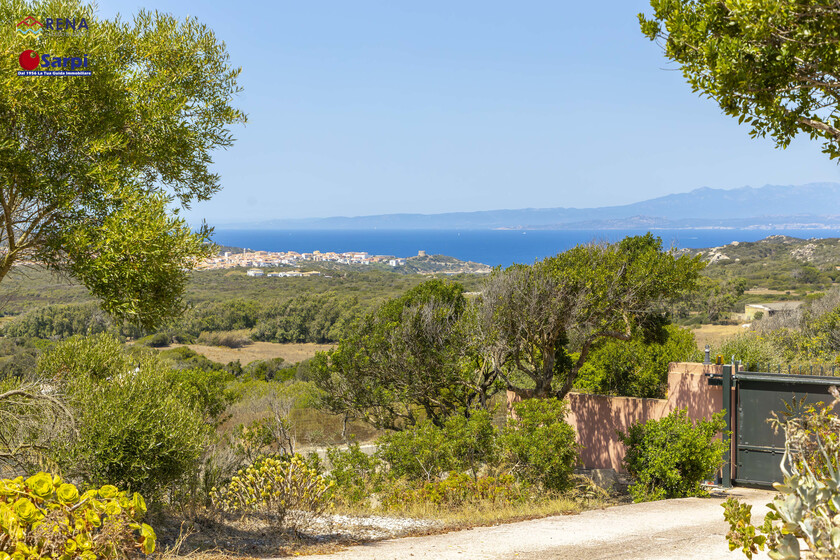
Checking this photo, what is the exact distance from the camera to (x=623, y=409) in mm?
12984

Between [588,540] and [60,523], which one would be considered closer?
[60,523]

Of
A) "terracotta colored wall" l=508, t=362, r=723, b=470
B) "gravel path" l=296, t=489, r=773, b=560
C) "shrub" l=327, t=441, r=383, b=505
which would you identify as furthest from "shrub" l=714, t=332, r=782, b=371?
"shrub" l=327, t=441, r=383, b=505

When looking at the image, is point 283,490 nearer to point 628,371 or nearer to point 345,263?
point 628,371

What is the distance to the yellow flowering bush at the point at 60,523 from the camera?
3570 mm

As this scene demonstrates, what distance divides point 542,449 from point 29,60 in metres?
8.10

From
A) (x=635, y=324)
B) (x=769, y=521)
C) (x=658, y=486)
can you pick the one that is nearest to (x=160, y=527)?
(x=769, y=521)

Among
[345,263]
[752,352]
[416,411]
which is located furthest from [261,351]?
[345,263]

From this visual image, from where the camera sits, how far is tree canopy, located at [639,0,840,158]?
17.2 feet

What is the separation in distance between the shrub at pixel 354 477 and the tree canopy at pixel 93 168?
15.1ft

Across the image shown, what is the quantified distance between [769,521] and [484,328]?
946 centimetres

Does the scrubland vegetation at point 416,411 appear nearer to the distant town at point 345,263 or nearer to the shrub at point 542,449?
the shrub at point 542,449

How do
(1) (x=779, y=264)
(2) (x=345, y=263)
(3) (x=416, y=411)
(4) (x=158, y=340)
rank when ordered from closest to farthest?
(3) (x=416, y=411) < (4) (x=158, y=340) < (1) (x=779, y=264) < (2) (x=345, y=263)

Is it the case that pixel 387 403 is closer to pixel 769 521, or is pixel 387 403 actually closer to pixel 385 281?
pixel 769 521

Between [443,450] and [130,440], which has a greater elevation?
[130,440]
